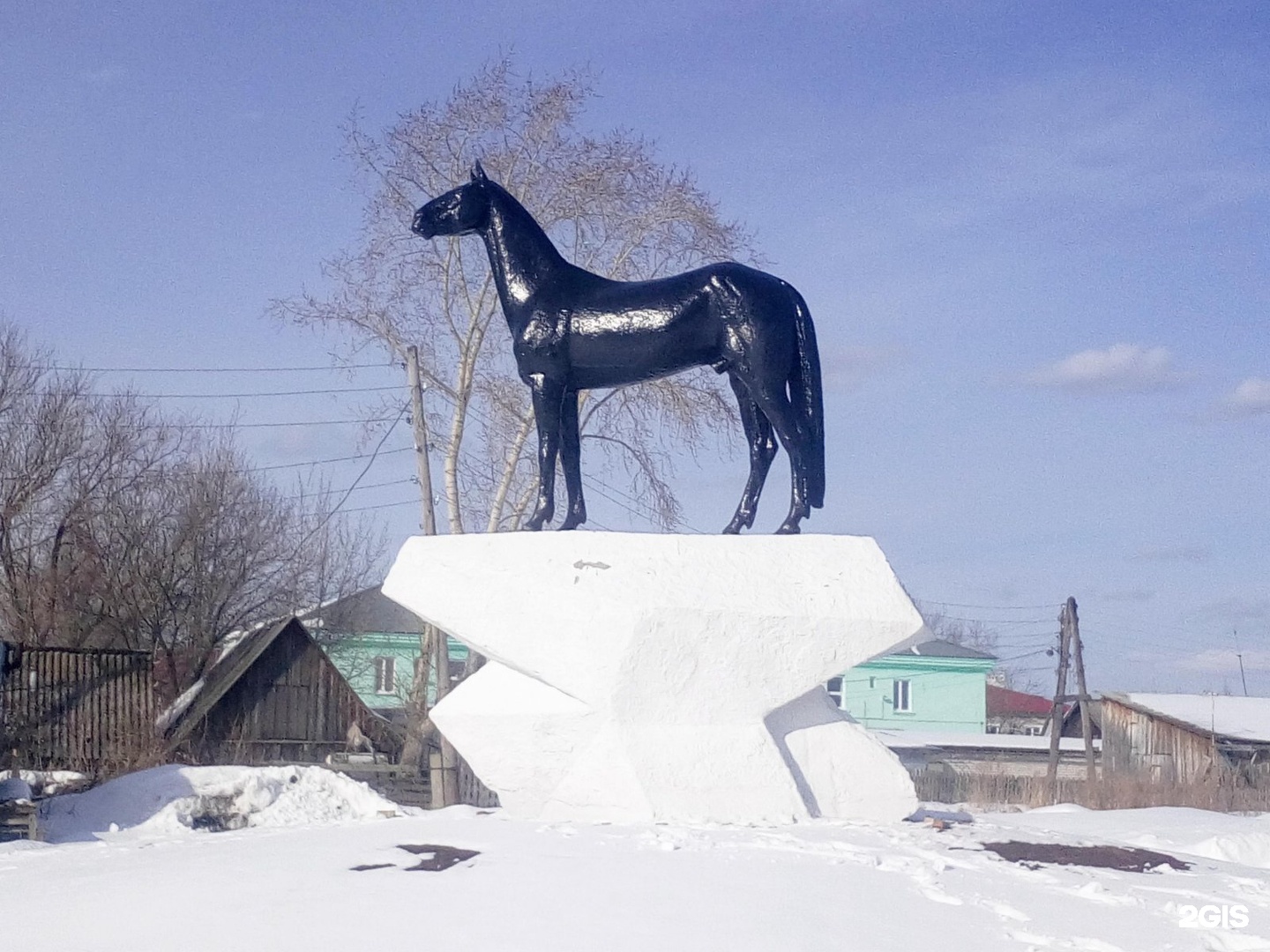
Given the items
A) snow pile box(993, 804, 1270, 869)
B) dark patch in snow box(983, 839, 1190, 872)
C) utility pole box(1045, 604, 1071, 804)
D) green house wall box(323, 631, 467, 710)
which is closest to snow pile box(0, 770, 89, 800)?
green house wall box(323, 631, 467, 710)

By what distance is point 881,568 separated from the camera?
8703 millimetres

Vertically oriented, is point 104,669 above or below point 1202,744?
above

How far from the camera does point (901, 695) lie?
135ft

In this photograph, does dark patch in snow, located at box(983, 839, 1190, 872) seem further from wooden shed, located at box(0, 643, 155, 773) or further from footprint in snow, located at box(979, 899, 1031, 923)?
wooden shed, located at box(0, 643, 155, 773)

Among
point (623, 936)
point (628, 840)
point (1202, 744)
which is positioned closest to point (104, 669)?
point (628, 840)

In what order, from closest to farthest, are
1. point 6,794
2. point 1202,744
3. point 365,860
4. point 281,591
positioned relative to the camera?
point 365,860 → point 6,794 → point 281,591 → point 1202,744

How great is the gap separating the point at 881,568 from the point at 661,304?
217cm

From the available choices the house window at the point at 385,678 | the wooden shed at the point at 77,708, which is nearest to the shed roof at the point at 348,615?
the house window at the point at 385,678

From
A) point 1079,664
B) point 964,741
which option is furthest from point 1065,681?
point 964,741

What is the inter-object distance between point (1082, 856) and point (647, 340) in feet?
13.1

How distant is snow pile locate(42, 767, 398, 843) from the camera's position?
14.9 m

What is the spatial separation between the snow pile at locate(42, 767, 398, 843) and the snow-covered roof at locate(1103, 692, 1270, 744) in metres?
21.7

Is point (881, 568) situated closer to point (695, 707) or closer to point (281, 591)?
point (695, 707)
